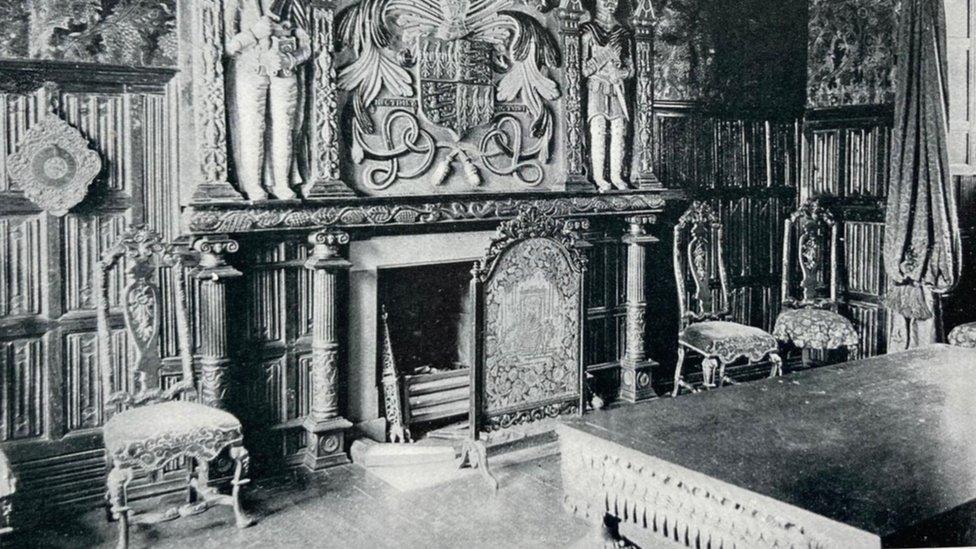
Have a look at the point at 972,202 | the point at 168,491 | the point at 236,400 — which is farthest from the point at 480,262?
the point at 972,202

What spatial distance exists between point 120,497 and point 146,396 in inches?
18.4

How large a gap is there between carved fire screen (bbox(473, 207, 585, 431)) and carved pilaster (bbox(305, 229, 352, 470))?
2.62 ft

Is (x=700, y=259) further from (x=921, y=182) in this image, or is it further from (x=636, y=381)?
(x=921, y=182)

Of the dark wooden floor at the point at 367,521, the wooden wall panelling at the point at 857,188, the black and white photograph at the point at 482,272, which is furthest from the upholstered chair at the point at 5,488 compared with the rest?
the wooden wall panelling at the point at 857,188

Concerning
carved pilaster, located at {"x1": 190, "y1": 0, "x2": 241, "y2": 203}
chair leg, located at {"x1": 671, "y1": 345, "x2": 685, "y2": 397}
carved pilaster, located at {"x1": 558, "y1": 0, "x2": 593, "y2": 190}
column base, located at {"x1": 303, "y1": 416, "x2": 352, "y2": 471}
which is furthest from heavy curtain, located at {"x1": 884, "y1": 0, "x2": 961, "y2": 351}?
carved pilaster, located at {"x1": 190, "y1": 0, "x2": 241, "y2": 203}

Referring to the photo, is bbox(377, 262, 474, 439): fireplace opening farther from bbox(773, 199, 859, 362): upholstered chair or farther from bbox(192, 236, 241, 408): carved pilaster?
bbox(773, 199, 859, 362): upholstered chair

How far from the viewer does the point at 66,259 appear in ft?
12.1

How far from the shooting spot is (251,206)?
13.0ft

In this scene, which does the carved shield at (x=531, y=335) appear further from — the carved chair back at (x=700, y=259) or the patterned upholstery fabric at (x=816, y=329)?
the patterned upholstery fabric at (x=816, y=329)

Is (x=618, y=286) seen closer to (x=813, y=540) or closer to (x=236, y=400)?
(x=236, y=400)

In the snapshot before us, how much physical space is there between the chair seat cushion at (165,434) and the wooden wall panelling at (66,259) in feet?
1.33

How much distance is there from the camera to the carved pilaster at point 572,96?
5.02m

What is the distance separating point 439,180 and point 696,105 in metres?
2.07

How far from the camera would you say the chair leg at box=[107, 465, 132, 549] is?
3305mm
